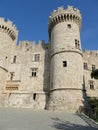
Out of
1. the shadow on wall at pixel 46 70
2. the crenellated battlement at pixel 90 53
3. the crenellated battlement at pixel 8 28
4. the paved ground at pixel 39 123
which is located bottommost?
the paved ground at pixel 39 123

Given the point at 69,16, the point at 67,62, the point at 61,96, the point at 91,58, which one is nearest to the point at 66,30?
the point at 69,16

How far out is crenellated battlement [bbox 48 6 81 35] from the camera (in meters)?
25.2

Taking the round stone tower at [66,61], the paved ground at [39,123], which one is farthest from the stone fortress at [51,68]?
the paved ground at [39,123]

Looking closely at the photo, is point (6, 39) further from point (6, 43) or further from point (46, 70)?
point (46, 70)

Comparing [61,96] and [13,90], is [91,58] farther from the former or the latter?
[13,90]

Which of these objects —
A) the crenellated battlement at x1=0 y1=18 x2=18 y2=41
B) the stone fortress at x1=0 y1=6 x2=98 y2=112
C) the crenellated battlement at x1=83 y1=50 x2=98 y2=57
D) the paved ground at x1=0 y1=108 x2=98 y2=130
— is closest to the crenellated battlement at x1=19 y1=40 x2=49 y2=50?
the stone fortress at x1=0 y1=6 x2=98 y2=112

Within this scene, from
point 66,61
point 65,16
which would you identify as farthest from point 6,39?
point 66,61

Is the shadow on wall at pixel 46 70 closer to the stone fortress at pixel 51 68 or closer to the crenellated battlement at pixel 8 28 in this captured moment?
the stone fortress at pixel 51 68

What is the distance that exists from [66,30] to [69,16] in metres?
2.38

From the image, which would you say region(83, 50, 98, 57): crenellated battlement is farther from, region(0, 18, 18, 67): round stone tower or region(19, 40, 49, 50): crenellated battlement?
region(0, 18, 18, 67): round stone tower

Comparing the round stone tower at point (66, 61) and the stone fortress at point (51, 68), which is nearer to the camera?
the round stone tower at point (66, 61)

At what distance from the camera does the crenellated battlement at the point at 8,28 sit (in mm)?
27062

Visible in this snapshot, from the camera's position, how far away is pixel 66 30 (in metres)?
24.4

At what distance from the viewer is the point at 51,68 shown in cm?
2362
